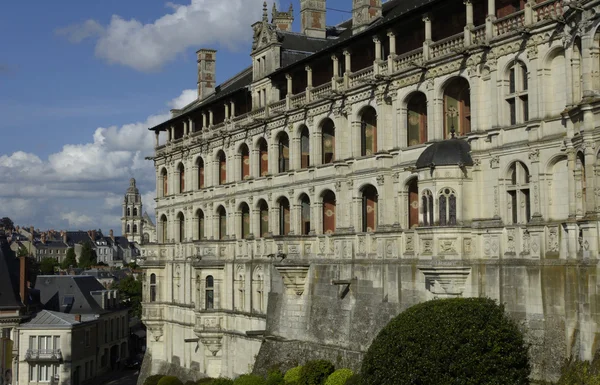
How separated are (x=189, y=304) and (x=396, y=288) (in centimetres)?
2761

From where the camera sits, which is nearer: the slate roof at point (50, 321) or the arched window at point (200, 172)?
the arched window at point (200, 172)

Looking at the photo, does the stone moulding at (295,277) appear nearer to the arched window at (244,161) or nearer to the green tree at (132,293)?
the arched window at (244,161)

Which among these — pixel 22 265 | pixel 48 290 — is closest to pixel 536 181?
pixel 22 265

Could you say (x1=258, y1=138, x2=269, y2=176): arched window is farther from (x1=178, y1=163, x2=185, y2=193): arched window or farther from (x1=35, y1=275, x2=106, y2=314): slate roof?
(x1=35, y1=275, x2=106, y2=314): slate roof

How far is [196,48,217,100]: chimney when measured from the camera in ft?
239

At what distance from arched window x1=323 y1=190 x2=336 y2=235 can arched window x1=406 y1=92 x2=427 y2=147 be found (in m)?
8.19

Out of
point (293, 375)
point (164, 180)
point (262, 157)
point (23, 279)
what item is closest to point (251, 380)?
point (293, 375)

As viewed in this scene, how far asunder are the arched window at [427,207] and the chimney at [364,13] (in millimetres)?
16053

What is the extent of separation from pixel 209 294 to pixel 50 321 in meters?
31.2

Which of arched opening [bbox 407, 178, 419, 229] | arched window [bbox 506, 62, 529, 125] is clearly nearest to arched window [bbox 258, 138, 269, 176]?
arched opening [bbox 407, 178, 419, 229]

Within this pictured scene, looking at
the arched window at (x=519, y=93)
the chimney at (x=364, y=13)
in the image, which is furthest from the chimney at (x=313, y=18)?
the arched window at (x=519, y=93)

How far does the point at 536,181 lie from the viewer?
32.7 meters

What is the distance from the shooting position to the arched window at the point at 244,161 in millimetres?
58219

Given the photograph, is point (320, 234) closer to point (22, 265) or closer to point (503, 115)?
point (503, 115)
